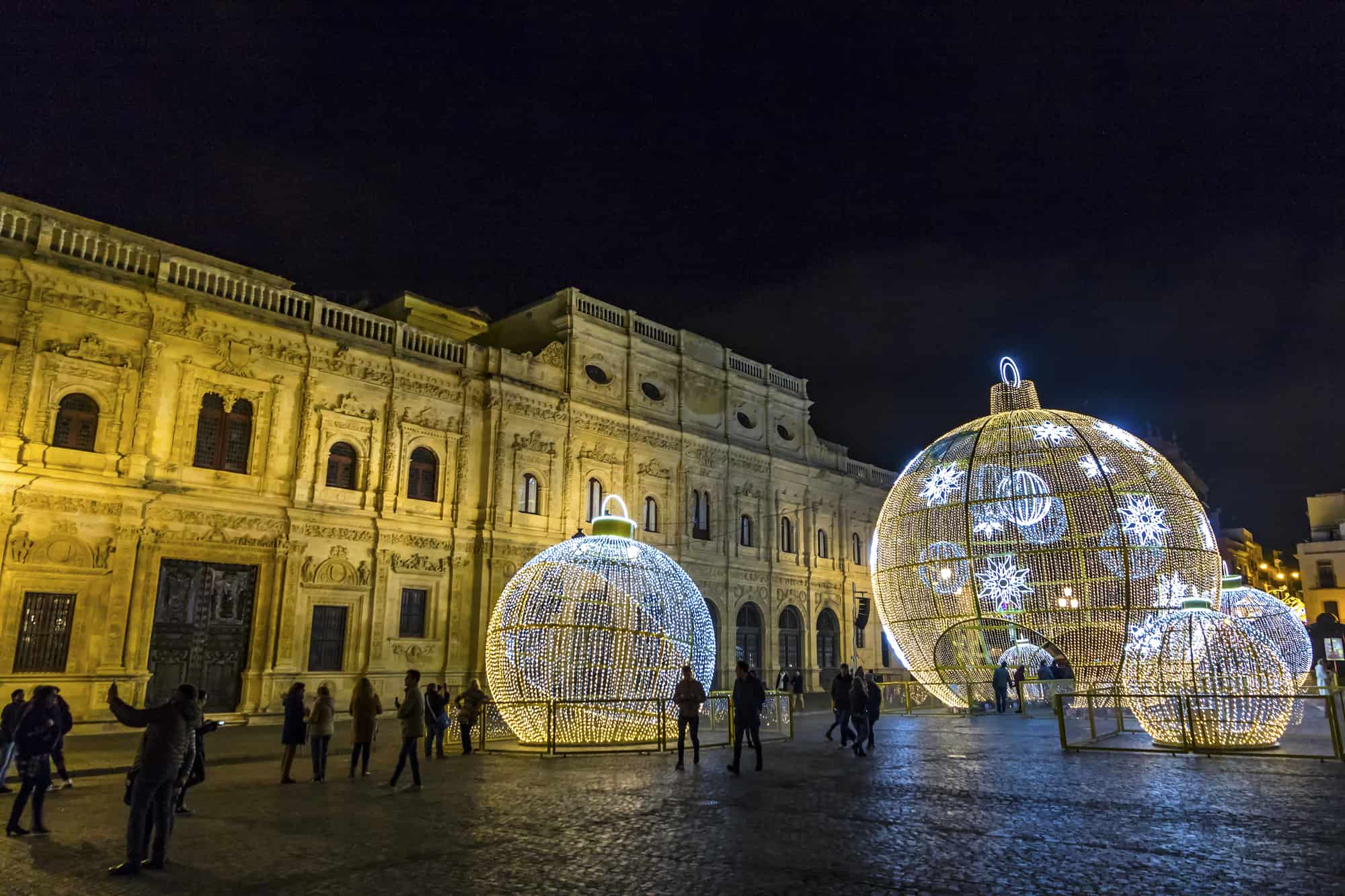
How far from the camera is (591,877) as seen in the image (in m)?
6.01

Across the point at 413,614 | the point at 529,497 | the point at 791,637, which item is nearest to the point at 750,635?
the point at 791,637

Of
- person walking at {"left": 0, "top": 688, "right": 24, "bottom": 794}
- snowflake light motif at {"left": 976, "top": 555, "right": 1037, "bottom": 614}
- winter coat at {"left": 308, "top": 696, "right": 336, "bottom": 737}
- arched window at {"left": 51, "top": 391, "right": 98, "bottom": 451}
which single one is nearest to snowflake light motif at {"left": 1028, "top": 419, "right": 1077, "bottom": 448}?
snowflake light motif at {"left": 976, "top": 555, "right": 1037, "bottom": 614}

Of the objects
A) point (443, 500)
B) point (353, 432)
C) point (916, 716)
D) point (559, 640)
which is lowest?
point (916, 716)

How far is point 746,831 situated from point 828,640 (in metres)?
33.3

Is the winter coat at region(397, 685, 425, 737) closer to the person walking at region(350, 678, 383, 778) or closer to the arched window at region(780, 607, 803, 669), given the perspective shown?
the person walking at region(350, 678, 383, 778)

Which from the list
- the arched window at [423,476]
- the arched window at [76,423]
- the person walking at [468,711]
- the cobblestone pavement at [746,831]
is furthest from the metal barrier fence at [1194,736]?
the arched window at [76,423]

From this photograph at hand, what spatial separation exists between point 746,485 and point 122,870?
31.6 m

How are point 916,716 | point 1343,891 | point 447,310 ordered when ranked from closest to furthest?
point 1343,891 → point 916,716 → point 447,310

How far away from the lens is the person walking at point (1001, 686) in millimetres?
20406

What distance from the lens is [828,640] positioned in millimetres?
39750

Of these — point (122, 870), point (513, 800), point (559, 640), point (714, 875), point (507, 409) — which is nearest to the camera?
point (714, 875)

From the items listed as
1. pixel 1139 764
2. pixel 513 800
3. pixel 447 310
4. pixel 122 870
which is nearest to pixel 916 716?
pixel 1139 764

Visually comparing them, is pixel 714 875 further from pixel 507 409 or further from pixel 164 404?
pixel 507 409

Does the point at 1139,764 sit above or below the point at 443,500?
below
